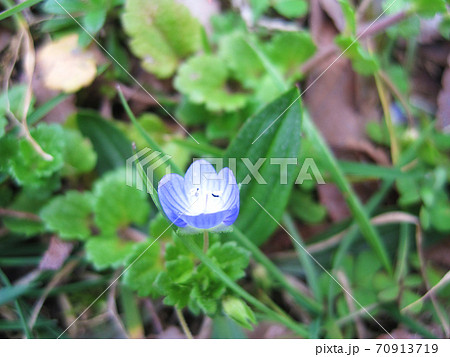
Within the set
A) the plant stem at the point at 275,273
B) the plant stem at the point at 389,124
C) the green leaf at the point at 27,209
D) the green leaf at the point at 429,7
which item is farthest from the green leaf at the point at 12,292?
the green leaf at the point at 429,7

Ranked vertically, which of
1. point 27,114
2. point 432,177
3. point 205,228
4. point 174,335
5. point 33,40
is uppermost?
point 33,40

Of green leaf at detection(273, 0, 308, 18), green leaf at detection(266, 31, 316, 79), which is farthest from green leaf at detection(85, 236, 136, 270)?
green leaf at detection(273, 0, 308, 18)

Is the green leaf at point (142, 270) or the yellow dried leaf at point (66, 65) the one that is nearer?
the green leaf at point (142, 270)

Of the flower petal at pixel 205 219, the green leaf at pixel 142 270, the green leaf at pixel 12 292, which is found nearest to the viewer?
the flower petal at pixel 205 219

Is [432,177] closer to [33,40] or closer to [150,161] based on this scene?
[150,161]

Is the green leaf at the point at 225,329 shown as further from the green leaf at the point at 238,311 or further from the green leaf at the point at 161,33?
the green leaf at the point at 161,33

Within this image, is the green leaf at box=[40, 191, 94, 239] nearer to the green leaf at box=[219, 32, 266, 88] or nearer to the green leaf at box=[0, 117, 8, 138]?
the green leaf at box=[0, 117, 8, 138]
